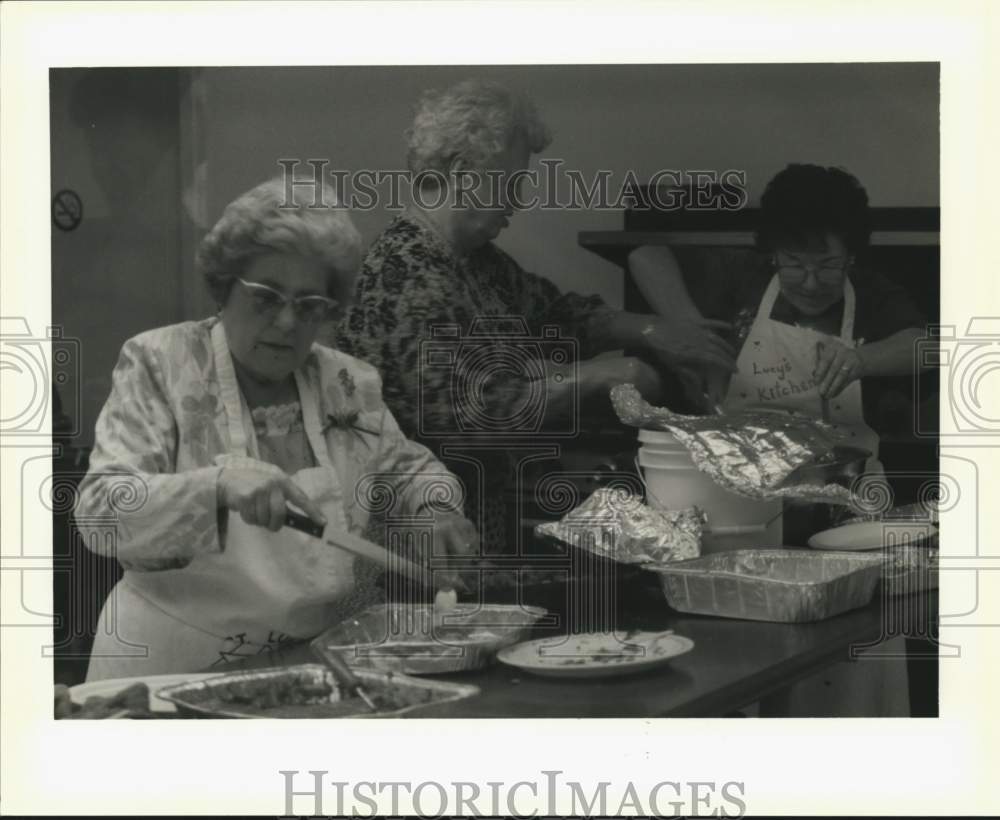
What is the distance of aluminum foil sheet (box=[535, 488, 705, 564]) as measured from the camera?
113 inches

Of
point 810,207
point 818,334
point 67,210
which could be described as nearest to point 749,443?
point 818,334

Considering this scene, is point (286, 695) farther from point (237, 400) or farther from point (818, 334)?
point (818, 334)

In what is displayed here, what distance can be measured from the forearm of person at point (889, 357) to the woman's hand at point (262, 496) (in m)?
1.18

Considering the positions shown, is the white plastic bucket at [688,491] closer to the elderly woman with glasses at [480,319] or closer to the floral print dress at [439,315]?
the elderly woman with glasses at [480,319]

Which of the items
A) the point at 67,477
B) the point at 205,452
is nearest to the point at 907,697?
the point at 205,452

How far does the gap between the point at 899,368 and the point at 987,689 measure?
2.33 ft

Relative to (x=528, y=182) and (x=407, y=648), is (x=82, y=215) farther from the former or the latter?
(x=407, y=648)

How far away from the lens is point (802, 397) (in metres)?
2.89

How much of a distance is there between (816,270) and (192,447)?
1341mm

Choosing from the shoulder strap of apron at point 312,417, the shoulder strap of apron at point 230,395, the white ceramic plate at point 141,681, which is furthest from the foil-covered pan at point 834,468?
the white ceramic plate at point 141,681

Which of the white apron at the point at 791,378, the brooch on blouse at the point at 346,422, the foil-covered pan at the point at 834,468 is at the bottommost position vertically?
the foil-covered pan at the point at 834,468

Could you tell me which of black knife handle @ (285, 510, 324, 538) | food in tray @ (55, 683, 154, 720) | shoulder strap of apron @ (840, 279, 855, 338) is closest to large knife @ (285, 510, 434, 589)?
Answer: black knife handle @ (285, 510, 324, 538)

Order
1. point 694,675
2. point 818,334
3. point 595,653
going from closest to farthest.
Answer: point 694,675 → point 595,653 → point 818,334

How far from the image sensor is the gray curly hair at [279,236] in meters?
2.80
